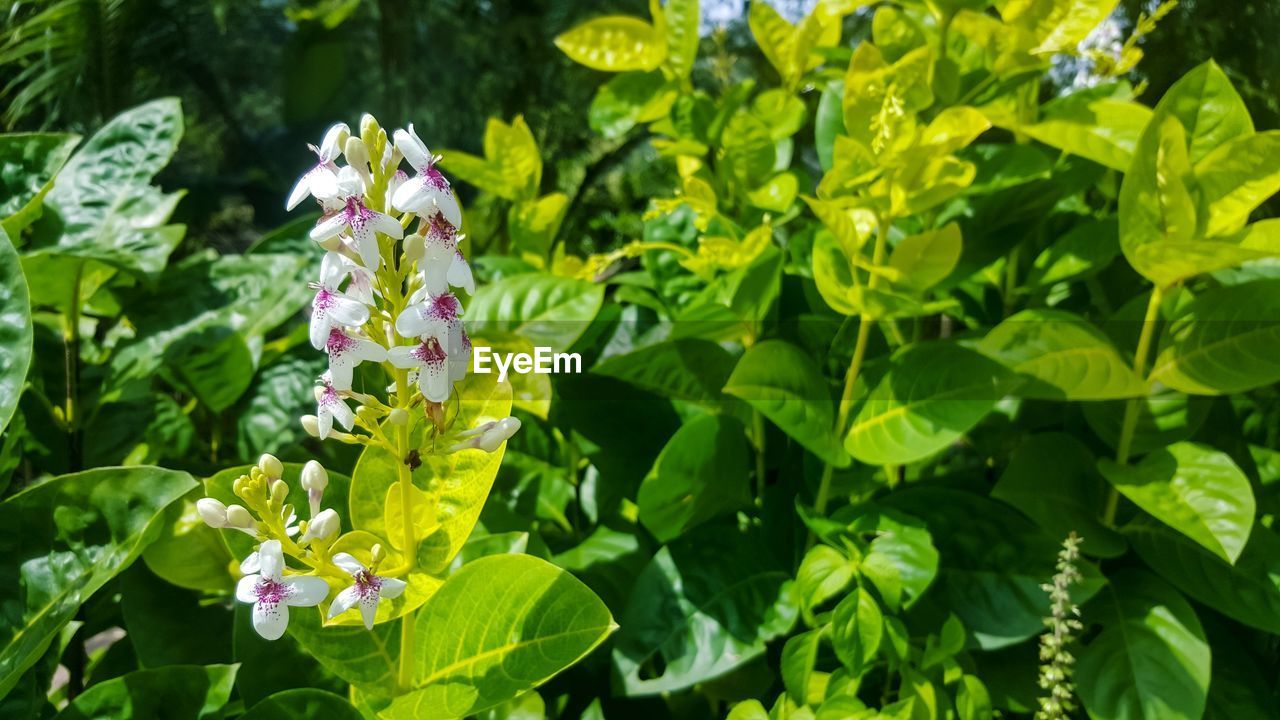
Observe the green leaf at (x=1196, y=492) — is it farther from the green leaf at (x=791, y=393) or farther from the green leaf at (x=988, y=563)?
the green leaf at (x=791, y=393)

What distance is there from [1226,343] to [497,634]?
0.55 metres

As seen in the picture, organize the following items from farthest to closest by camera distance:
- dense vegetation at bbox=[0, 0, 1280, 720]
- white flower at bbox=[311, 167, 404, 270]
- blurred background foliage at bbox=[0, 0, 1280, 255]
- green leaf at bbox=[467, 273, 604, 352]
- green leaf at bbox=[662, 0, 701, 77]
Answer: blurred background foliage at bbox=[0, 0, 1280, 255]
green leaf at bbox=[662, 0, 701, 77]
green leaf at bbox=[467, 273, 604, 352]
dense vegetation at bbox=[0, 0, 1280, 720]
white flower at bbox=[311, 167, 404, 270]

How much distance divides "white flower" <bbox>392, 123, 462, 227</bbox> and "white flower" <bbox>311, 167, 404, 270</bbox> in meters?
0.01

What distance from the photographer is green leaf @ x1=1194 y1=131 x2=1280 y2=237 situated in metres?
0.65

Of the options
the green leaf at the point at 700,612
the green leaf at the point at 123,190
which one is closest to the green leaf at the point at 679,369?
the green leaf at the point at 700,612

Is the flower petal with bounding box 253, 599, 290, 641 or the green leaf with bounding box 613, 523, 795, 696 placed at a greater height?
the flower petal with bounding box 253, 599, 290, 641

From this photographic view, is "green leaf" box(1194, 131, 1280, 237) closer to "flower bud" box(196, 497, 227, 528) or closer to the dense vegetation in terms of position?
the dense vegetation

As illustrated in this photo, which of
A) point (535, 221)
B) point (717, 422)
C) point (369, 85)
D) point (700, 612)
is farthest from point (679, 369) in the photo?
point (369, 85)

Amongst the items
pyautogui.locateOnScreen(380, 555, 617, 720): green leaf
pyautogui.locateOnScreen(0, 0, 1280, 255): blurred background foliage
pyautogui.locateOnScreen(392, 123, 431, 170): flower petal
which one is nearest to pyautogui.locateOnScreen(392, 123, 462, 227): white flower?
pyautogui.locateOnScreen(392, 123, 431, 170): flower petal

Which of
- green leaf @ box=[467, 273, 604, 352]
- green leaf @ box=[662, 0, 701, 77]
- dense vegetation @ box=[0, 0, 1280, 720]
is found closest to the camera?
dense vegetation @ box=[0, 0, 1280, 720]

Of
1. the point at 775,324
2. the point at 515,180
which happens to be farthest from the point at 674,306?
the point at 515,180

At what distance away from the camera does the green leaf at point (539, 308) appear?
0.77 meters

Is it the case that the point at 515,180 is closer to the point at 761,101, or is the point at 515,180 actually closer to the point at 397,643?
the point at 761,101

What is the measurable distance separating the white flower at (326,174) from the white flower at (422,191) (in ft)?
0.09
